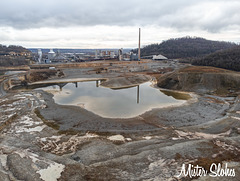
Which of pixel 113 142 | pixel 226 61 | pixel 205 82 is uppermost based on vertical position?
pixel 226 61

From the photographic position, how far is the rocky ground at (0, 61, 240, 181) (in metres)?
12.8

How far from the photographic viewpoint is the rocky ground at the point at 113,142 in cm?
1284

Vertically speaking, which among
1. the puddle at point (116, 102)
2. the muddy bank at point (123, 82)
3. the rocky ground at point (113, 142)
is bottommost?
the rocky ground at point (113, 142)

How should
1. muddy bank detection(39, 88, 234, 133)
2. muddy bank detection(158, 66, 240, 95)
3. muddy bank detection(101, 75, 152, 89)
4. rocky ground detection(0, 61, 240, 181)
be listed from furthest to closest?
muddy bank detection(101, 75, 152, 89) < muddy bank detection(158, 66, 240, 95) < muddy bank detection(39, 88, 234, 133) < rocky ground detection(0, 61, 240, 181)

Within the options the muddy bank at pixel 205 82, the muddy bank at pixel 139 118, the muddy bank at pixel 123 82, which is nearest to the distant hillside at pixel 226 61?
the muddy bank at pixel 205 82

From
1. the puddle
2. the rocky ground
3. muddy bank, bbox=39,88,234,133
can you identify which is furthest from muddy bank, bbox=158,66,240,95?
the rocky ground

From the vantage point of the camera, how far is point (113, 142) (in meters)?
18.3

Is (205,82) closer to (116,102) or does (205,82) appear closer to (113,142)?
(116,102)

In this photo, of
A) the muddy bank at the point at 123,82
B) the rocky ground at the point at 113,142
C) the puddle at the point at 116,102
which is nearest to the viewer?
the rocky ground at the point at 113,142

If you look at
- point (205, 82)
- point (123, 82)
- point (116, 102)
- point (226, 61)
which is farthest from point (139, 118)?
point (226, 61)

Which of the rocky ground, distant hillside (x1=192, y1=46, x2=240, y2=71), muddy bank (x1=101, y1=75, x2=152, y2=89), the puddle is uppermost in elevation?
distant hillside (x1=192, y1=46, x2=240, y2=71)

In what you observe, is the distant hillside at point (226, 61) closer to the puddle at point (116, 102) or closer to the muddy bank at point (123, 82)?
the muddy bank at point (123, 82)

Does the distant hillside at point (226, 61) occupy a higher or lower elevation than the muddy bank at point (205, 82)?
higher

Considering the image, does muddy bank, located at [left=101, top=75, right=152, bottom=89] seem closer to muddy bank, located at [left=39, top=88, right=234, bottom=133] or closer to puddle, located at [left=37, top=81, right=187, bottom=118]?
puddle, located at [left=37, top=81, right=187, bottom=118]
